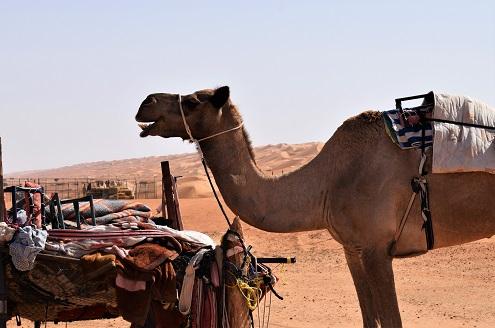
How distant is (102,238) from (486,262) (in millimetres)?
11069

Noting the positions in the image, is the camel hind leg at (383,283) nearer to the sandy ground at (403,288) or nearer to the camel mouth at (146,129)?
the camel mouth at (146,129)

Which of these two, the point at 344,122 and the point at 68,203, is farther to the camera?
the point at 68,203

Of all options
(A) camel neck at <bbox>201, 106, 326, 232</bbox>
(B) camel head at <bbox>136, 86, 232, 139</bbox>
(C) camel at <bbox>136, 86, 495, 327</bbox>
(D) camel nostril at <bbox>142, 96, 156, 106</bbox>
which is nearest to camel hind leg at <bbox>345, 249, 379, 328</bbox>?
(C) camel at <bbox>136, 86, 495, 327</bbox>

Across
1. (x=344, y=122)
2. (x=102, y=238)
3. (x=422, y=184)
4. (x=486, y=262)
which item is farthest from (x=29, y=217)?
(x=486, y=262)

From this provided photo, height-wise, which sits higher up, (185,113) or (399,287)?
(185,113)

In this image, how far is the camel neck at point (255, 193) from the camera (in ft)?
22.9

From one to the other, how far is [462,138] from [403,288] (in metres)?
7.27

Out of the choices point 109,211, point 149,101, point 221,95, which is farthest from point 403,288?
point 149,101

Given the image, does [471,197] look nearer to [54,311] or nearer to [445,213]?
[445,213]

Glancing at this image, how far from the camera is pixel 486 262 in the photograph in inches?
634

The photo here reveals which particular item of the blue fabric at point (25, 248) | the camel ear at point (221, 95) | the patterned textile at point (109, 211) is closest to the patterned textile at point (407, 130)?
the camel ear at point (221, 95)

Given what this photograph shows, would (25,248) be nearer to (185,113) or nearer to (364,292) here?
(185,113)

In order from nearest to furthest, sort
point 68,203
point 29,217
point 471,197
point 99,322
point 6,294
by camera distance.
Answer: point 6,294 → point 471,197 → point 29,217 → point 68,203 → point 99,322

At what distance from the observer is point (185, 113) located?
6863 mm
